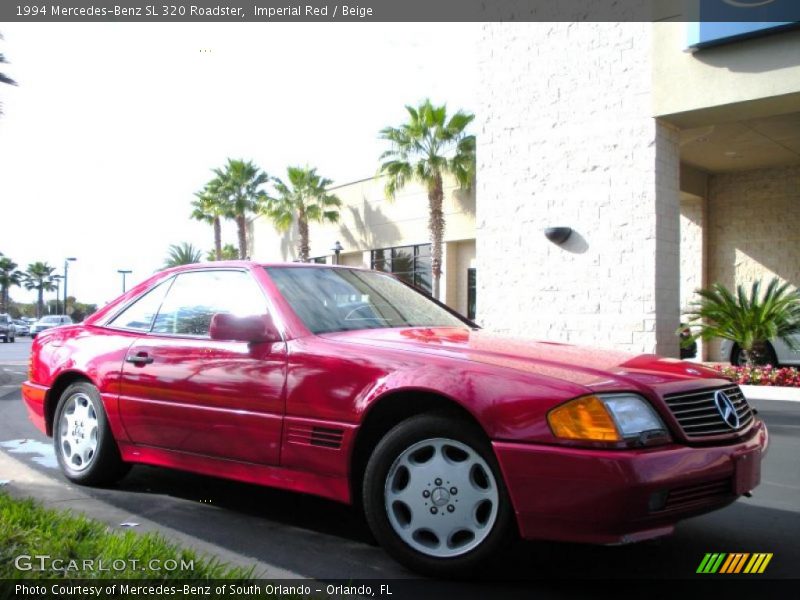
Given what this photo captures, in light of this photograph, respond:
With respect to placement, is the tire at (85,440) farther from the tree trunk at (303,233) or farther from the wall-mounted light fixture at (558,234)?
the tree trunk at (303,233)

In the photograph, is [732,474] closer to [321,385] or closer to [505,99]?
[321,385]

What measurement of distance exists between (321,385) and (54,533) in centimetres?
131

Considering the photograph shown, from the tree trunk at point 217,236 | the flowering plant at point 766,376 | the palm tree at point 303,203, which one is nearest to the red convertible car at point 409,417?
the flowering plant at point 766,376

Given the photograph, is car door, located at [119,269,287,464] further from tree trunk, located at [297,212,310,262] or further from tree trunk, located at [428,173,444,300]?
tree trunk, located at [297,212,310,262]

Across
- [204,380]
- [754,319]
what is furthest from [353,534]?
[754,319]

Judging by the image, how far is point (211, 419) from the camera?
3.87 m

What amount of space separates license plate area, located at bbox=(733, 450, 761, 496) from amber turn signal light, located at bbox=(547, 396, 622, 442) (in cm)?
63

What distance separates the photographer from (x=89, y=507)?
4.18m

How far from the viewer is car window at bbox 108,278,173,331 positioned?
4.67 m

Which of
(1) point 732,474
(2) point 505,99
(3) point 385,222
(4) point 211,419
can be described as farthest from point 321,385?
(3) point 385,222

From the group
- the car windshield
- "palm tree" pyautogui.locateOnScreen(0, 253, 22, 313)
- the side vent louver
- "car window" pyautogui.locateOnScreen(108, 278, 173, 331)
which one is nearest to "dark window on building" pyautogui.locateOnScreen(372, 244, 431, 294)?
"car window" pyautogui.locateOnScreen(108, 278, 173, 331)

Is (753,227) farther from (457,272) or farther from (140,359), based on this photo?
(140,359)

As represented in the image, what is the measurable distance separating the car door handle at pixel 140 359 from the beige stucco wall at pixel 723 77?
35.2ft

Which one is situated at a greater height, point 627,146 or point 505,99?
point 505,99
